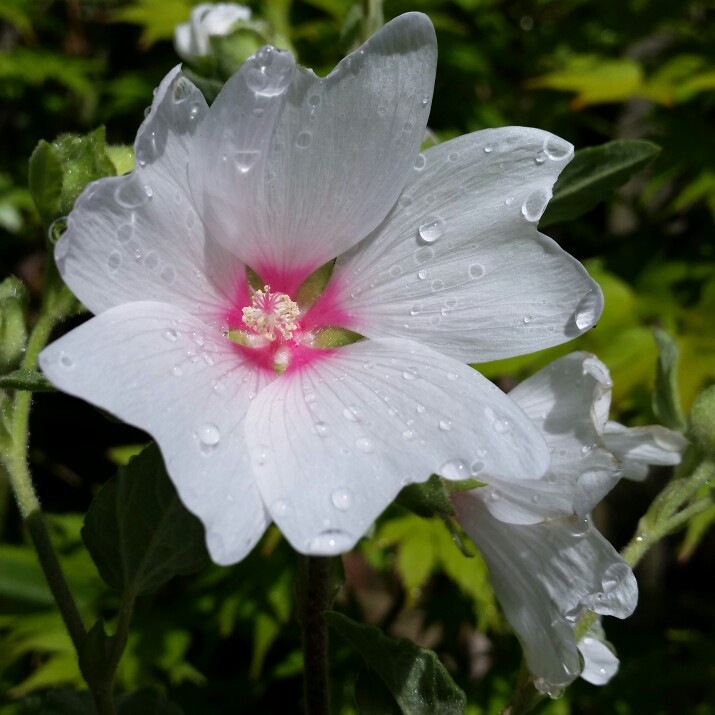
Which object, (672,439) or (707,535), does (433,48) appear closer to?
(672,439)

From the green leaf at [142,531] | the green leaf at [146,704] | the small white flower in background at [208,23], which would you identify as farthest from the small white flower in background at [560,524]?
the small white flower in background at [208,23]

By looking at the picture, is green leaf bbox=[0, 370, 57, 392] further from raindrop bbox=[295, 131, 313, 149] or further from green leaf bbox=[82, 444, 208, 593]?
raindrop bbox=[295, 131, 313, 149]

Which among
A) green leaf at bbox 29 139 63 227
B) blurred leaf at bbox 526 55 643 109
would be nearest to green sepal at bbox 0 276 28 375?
green leaf at bbox 29 139 63 227

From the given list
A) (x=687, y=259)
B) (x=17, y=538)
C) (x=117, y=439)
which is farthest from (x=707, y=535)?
(x=17, y=538)

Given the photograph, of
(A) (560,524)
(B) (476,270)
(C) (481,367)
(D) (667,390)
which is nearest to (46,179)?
(B) (476,270)

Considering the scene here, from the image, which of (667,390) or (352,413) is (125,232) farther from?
(667,390)
